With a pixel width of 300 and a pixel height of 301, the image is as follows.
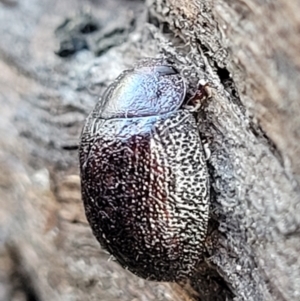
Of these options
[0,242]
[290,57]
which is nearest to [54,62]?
[0,242]

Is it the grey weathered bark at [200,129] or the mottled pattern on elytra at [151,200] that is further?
the mottled pattern on elytra at [151,200]

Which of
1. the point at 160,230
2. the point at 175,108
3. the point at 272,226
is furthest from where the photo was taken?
the point at 175,108

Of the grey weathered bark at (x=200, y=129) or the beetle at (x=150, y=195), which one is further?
the beetle at (x=150, y=195)

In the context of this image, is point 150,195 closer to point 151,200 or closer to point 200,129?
point 151,200

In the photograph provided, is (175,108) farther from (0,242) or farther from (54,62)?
(0,242)

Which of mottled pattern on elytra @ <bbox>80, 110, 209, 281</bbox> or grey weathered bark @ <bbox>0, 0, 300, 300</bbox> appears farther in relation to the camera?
mottled pattern on elytra @ <bbox>80, 110, 209, 281</bbox>

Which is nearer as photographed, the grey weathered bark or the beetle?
the grey weathered bark
